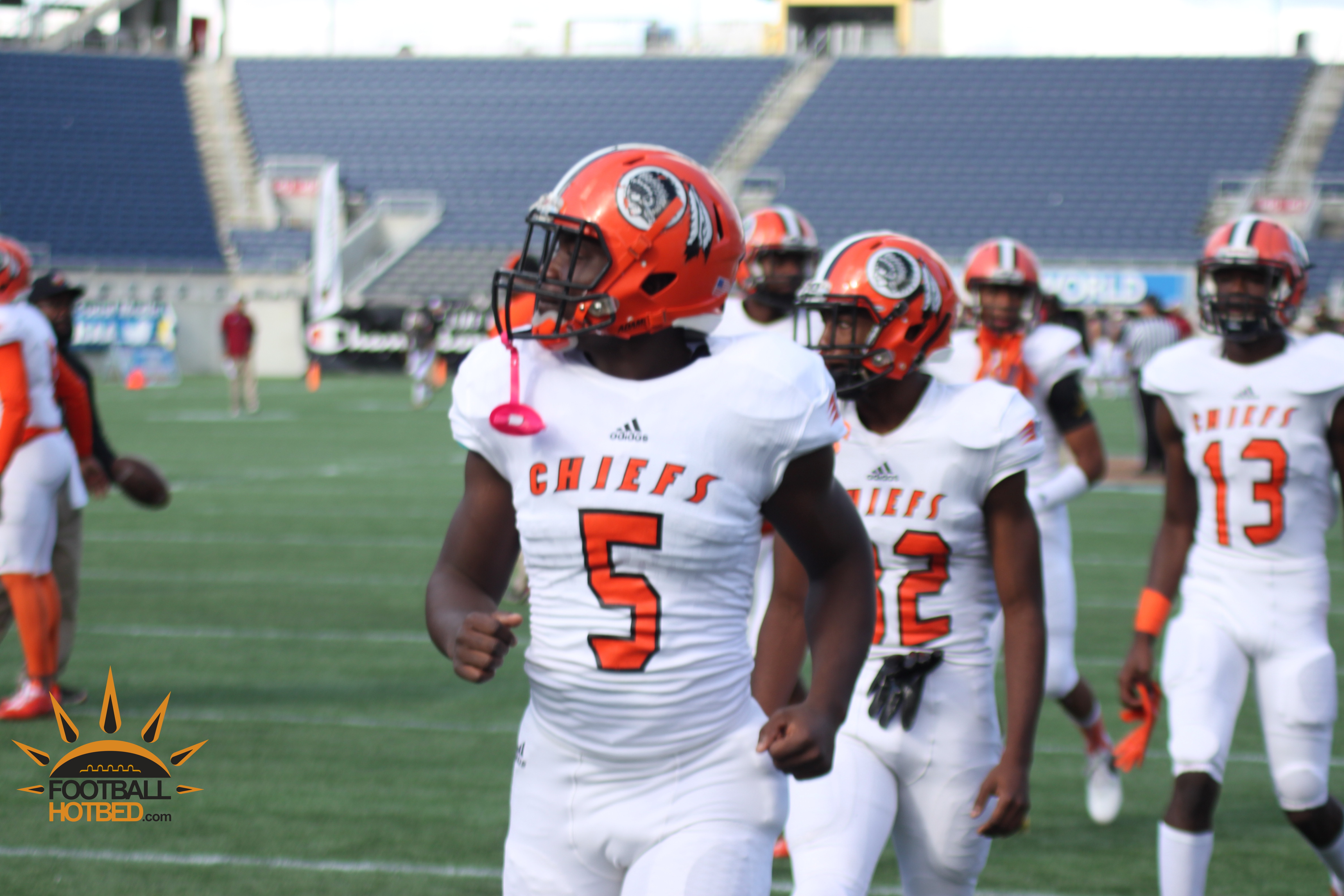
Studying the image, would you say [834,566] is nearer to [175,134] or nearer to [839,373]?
[839,373]

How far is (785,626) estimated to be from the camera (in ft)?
9.32

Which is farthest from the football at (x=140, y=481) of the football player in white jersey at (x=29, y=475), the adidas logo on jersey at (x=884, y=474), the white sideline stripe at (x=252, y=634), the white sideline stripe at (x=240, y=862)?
the adidas logo on jersey at (x=884, y=474)

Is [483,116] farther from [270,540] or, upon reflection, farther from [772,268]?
[772,268]

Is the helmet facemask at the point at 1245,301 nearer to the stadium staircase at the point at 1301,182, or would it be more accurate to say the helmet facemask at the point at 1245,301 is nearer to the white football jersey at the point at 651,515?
the white football jersey at the point at 651,515

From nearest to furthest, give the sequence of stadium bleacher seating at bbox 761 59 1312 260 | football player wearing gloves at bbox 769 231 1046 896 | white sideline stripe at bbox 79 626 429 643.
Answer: football player wearing gloves at bbox 769 231 1046 896 < white sideline stripe at bbox 79 626 429 643 < stadium bleacher seating at bbox 761 59 1312 260

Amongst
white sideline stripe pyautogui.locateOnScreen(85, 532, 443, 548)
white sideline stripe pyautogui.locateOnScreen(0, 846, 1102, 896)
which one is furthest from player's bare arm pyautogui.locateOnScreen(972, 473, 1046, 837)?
white sideline stripe pyautogui.locateOnScreen(85, 532, 443, 548)

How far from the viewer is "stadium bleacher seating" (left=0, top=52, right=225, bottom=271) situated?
32938mm

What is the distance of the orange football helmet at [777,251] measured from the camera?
225 inches

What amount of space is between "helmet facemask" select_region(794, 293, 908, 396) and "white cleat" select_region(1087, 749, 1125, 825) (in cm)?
226

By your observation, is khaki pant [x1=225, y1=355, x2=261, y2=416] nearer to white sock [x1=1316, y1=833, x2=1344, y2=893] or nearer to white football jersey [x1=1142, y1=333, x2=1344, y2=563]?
white football jersey [x1=1142, y1=333, x2=1344, y2=563]

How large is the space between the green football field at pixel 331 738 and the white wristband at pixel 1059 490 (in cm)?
96

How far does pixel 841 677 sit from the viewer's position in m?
2.33

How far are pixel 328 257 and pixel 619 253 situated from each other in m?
30.8

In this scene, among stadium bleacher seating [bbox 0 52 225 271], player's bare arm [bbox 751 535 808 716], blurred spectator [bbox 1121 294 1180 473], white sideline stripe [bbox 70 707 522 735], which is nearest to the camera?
player's bare arm [bbox 751 535 808 716]
